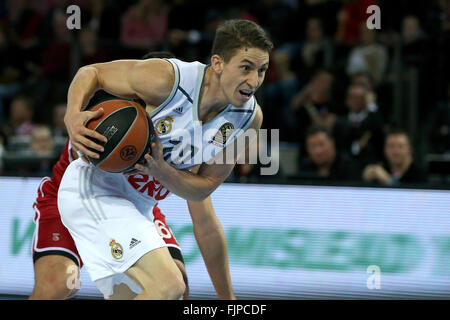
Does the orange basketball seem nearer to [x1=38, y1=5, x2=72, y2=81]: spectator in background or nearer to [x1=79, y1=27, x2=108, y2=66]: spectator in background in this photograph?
[x1=79, y1=27, x2=108, y2=66]: spectator in background

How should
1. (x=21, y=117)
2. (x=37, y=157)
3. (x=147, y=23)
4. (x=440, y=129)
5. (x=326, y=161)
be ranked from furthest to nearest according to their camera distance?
(x=147, y=23), (x=21, y=117), (x=440, y=129), (x=37, y=157), (x=326, y=161)

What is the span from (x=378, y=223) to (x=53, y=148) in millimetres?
3533

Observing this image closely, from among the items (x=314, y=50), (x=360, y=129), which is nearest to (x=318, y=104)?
(x=360, y=129)

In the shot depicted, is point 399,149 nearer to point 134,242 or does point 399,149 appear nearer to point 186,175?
point 186,175

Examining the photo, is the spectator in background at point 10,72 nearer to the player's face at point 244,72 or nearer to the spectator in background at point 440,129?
the spectator in background at point 440,129

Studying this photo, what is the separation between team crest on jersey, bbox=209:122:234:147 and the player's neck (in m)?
0.11

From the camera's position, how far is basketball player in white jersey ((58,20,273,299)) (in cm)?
341

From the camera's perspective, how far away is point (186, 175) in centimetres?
373

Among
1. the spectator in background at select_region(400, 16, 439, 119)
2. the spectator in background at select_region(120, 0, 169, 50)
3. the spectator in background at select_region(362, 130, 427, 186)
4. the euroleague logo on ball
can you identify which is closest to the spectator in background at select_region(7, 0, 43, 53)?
the spectator in background at select_region(120, 0, 169, 50)

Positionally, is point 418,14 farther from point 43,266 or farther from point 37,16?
point 43,266

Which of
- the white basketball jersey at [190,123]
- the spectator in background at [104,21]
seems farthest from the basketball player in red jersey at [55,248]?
the spectator in background at [104,21]

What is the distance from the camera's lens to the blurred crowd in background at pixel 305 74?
7055 millimetres

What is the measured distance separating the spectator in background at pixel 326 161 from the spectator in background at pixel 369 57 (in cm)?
165

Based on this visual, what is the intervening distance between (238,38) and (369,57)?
4.97 metres
